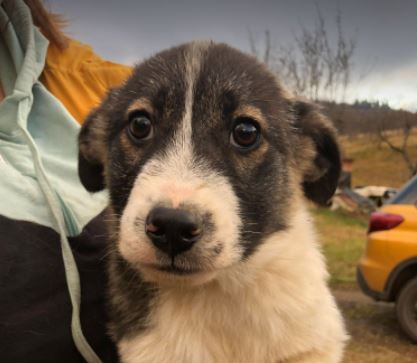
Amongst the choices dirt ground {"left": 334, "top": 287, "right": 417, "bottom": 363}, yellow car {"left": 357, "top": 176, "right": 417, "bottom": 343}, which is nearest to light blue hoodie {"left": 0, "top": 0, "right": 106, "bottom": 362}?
dirt ground {"left": 334, "top": 287, "right": 417, "bottom": 363}

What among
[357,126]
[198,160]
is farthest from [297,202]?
[357,126]

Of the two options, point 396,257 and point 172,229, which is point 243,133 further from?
point 396,257

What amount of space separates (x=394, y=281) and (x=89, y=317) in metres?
6.75

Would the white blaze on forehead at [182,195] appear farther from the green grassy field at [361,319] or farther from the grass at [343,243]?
the grass at [343,243]

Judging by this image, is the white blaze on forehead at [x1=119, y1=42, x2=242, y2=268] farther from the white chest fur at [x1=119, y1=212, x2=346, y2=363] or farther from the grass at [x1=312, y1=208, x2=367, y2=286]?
the grass at [x1=312, y1=208, x2=367, y2=286]

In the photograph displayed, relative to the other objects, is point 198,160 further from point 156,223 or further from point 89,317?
point 89,317

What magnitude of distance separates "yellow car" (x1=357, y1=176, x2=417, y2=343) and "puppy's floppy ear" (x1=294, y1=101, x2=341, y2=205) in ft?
18.3

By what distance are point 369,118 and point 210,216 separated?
3378cm

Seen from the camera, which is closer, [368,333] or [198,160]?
[198,160]

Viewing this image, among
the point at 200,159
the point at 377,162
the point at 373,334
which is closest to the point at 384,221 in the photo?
the point at 373,334

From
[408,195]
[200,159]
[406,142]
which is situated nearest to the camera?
[200,159]

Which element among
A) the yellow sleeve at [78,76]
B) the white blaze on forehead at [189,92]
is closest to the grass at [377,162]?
the yellow sleeve at [78,76]

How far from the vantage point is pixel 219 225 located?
7.23 ft

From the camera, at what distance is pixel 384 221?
8352 mm
